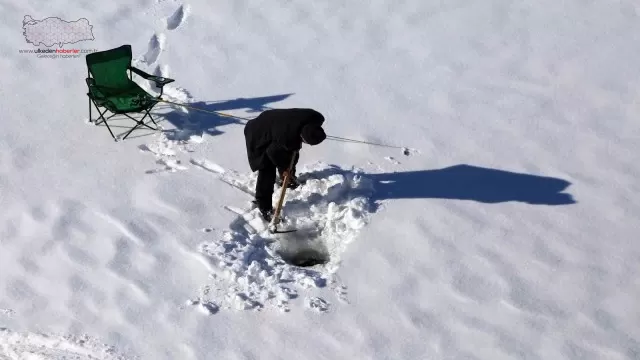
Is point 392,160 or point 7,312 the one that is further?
point 392,160

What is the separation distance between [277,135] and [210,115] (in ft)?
6.23

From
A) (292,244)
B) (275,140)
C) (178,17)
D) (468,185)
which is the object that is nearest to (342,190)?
(292,244)

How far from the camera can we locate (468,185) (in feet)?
24.2

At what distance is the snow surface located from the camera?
19.5 ft

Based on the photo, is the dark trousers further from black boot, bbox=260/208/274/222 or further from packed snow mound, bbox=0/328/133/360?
packed snow mound, bbox=0/328/133/360

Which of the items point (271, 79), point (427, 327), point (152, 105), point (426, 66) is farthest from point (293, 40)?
point (427, 327)

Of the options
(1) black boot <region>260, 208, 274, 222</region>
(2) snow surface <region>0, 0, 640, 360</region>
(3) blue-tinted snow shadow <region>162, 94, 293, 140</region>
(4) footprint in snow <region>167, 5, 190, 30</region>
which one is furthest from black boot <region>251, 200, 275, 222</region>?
(4) footprint in snow <region>167, 5, 190, 30</region>

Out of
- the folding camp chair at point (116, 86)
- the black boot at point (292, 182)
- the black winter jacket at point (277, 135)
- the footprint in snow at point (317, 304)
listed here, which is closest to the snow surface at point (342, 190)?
the footprint in snow at point (317, 304)

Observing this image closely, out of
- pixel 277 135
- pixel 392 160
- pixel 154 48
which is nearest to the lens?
pixel 277 135

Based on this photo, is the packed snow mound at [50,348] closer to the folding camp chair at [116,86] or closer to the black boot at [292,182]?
the black boot at [292,182]

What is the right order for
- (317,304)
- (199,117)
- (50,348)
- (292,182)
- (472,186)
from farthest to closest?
(199,117)
(472,186)
(292,182)
(317,304)
(50,348)

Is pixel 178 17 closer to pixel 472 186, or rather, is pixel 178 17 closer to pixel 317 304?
pixel 472 186

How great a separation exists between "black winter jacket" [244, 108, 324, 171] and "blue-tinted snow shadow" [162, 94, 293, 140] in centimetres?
138

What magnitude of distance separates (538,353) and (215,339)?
2.54 m
